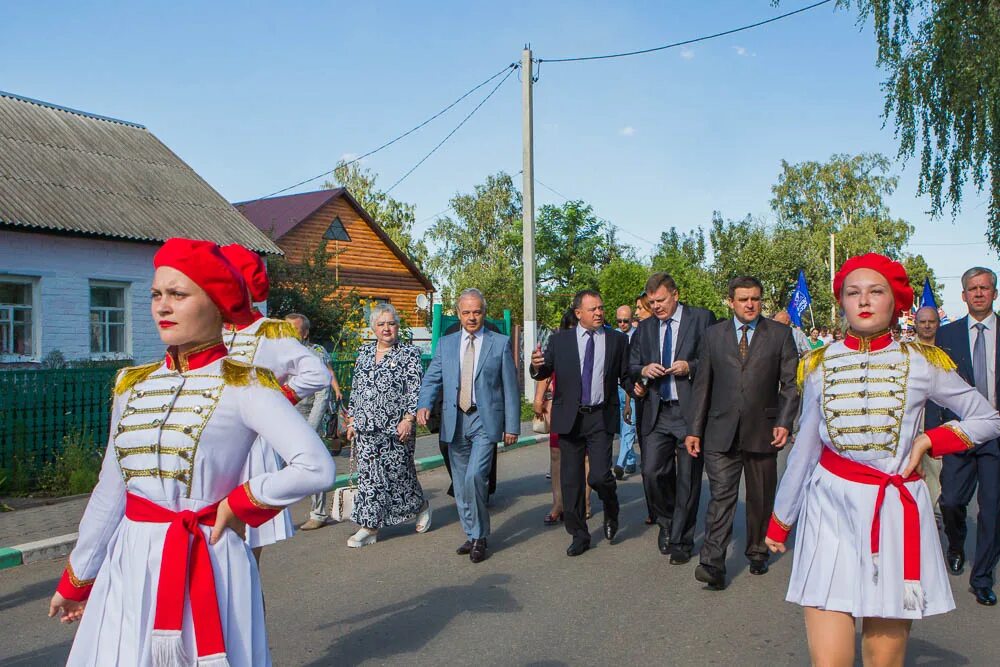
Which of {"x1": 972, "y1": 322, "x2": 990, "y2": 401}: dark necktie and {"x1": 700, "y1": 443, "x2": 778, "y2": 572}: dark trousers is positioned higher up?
{"x1": 972, "y1": 322, "x2": 990, "y2": 401}: dark necktie

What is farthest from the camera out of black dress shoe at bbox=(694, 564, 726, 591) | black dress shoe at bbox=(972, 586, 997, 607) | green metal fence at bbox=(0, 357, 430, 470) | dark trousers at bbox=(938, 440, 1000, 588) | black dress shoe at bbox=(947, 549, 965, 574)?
green metal fence at bbox=(0, 357, 430, 470)

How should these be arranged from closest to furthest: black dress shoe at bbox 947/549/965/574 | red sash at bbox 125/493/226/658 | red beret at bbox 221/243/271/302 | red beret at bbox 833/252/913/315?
red sash at bbox 125/493/226/658
red beret at bbox 833/252/913/315
red beret at bbox 221/243/271/302
black dress shoe at bbox 947/549/965/574

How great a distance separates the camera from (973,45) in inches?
585

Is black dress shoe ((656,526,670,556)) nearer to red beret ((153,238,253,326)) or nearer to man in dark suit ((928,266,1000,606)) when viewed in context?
man in dark suit ((928,266,1000,606))

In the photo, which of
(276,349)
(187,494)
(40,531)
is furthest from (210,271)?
(40,531)

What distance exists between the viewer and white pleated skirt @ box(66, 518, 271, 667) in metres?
2.57

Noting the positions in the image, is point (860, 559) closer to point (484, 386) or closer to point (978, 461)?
point (978, 461)

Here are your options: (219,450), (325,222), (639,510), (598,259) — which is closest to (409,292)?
(325,222)

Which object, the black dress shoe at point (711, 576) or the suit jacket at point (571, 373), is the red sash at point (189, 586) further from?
the suit jacket at point (571, 373)

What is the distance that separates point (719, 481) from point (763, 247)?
47810 millimetres

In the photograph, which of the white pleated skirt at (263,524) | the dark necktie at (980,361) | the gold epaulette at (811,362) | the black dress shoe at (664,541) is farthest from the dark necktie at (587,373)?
the white pleated skirt at (263,524)

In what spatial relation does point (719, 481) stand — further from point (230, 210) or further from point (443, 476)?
point (230, 210)

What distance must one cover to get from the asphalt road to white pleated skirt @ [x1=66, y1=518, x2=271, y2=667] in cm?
246

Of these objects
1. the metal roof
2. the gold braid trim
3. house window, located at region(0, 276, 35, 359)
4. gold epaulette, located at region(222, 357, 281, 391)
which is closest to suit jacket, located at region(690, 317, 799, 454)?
gold epaulette, located at region(222, 357, 281, 391)
